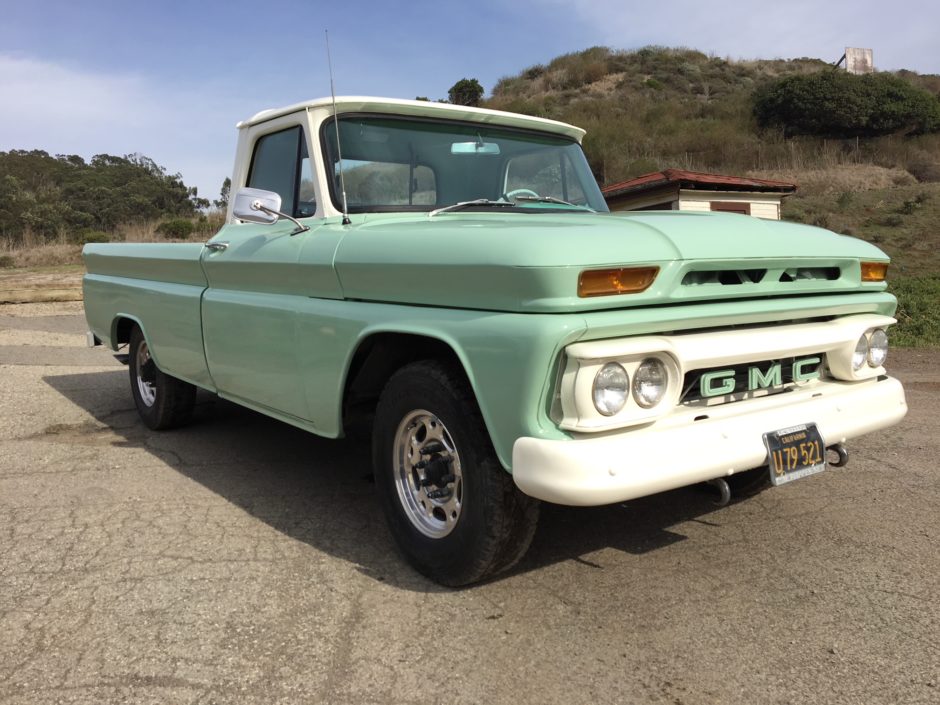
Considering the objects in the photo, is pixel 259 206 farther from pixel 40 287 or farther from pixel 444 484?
pixel 40 287

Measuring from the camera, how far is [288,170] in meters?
4.00

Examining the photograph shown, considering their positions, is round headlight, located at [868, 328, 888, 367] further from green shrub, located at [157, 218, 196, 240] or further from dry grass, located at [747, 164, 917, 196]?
dry grass, located at [747, 164, 917, 196]

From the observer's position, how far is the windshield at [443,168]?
366 centimetres

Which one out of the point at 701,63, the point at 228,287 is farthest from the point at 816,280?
the point at 701,63

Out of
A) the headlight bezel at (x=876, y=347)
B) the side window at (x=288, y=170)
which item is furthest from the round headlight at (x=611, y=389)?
the side window at (x=288, y=170)

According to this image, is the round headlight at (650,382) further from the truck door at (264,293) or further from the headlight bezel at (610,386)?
the truck door at (264,293)

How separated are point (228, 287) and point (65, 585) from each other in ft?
5.70

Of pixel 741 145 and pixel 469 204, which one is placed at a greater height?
pixel 741 145

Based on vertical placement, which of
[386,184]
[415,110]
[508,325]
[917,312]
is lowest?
[917,312]

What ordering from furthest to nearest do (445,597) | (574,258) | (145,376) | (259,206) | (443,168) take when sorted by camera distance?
(145,376) → (443,168) → (259,206) → (445,597) → (574,258)

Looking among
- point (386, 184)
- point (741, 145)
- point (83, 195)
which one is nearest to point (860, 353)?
point (386, 184)

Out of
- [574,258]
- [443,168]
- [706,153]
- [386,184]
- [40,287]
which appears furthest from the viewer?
[706,153]

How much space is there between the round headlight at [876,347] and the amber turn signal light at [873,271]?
22 cm

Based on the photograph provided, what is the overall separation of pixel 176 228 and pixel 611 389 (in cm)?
1630
